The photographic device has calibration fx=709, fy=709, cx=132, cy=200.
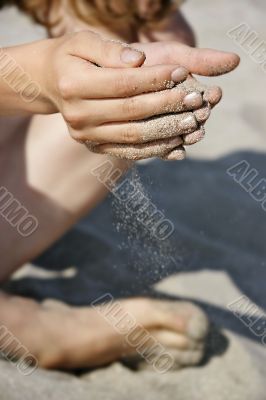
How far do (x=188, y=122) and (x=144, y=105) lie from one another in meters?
0.07

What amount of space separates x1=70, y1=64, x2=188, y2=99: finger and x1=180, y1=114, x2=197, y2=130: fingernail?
52 millimetres

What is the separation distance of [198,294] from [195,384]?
0.34 metres

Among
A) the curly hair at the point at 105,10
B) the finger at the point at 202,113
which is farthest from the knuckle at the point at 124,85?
the curly hair at the point at 105,10

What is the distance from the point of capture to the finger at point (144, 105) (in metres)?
0.93

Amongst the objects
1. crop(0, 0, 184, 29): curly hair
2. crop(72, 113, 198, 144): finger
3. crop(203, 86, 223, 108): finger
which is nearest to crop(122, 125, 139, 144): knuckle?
crop(72, 113, 198, 144): finger

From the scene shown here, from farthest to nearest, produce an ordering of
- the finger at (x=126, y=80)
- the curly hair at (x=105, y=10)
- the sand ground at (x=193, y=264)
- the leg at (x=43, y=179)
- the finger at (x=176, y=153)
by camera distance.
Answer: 1. the curly hair at (x=105, y=10)
2. the leg at (x=43, y=179)
3. the sand ground at (x=193, y=264)
4. the finger at (x=176, y=153)
5. the finger at (x=126, y=80)

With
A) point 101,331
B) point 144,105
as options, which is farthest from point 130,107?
point 101,331

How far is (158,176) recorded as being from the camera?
2.31 meters

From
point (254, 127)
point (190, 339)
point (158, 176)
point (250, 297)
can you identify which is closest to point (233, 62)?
point (190, 339)

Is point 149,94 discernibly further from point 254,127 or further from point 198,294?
point 254,127

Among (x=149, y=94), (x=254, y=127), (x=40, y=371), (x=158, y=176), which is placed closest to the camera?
(x=149, y=94)

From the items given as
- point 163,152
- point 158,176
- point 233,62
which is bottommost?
point 158,176

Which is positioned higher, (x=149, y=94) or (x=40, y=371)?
(x=149, y=94)

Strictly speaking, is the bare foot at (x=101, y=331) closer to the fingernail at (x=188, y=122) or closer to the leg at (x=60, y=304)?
the leg at (x=60, y=304)
